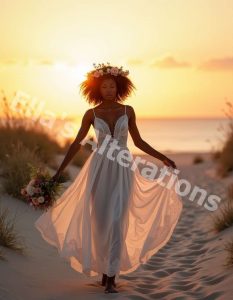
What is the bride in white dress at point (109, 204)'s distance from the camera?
5684mm

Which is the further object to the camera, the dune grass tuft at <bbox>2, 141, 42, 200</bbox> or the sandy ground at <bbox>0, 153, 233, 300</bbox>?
the dune grass tuft at <bbox>2, 141, 42, 200</bbox>

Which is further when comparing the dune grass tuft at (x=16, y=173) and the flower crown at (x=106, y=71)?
the dune grass tuft at (x=16, y=173)

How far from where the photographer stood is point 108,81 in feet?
19.6

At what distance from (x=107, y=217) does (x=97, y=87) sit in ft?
4.64

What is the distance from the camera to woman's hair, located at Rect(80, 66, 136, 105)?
19.9 ft

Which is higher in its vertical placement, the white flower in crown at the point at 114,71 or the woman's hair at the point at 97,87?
the white flower in crown at the point at 114,71

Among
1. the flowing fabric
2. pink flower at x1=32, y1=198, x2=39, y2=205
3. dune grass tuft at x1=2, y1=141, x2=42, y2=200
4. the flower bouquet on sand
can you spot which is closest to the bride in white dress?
the flowing fabric

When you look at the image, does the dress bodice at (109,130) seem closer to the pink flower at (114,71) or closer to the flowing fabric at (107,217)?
the flowing fabric at (107,217)

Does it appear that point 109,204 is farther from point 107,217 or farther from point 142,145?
point 142,145

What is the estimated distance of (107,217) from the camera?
18.7ft

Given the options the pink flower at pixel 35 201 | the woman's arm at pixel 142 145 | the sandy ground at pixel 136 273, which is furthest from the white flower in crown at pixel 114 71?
the sandy ground at pixel 136 273

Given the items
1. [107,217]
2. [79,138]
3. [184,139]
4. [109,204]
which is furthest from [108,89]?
[184,139]

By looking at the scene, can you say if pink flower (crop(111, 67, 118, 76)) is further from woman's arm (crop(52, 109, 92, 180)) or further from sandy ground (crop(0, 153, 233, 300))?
sandy ground (crop(0, 153, 233, 300))

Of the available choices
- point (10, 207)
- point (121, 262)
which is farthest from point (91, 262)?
point (10, 207)
